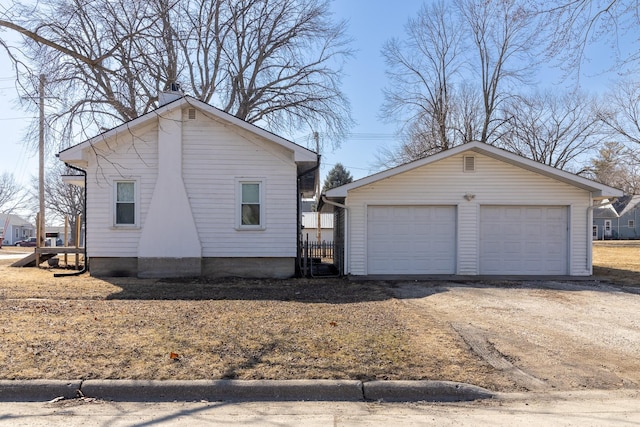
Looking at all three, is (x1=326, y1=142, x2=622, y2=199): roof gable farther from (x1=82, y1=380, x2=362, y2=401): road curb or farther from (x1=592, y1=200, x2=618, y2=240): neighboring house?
(x1=592, y1=200, x2=618, y2=240): neighboring house

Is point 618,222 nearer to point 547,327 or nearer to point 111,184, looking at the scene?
point 547,327

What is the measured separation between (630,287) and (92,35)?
59.0 ft

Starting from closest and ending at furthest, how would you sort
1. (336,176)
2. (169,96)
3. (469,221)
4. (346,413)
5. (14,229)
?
(346,413) < (469,221) < (169,96) < (336,176) < (14,229)

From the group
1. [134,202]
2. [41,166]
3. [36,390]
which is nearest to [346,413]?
[36,390]

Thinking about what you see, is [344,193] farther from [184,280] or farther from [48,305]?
[48,305]

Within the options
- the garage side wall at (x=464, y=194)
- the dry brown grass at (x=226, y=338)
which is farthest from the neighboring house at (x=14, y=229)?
the dry brown grass at (x=226, y=338)

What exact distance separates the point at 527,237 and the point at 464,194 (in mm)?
2332

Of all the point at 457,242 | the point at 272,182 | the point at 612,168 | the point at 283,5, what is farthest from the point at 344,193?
the point at 612,168

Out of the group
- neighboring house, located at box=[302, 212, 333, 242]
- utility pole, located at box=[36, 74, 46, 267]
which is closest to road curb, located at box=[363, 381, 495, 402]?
utility pole, located at box=[36, 74, 46, 267]

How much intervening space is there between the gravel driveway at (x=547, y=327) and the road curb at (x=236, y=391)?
991 millimetres

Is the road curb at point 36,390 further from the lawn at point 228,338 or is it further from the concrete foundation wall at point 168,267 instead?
the concrete foundation wall at point 168,267

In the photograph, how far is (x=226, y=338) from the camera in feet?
19.8

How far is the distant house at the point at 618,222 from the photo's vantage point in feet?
186

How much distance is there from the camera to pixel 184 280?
1248 centimetres
